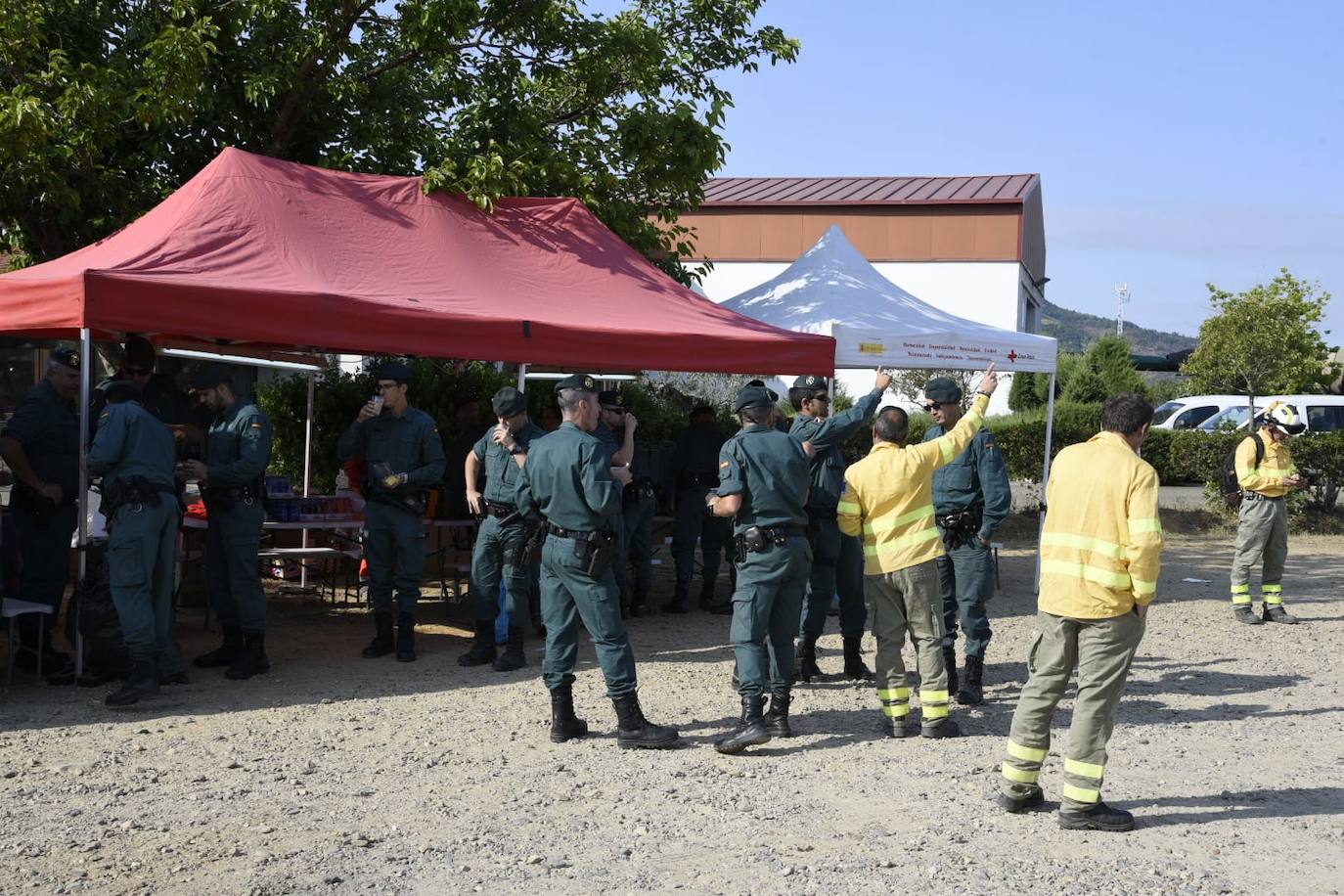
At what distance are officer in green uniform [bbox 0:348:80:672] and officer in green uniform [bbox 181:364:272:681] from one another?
2.47 feet

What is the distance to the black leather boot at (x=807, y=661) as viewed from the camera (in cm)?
784

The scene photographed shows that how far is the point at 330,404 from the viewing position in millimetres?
Result: 12859

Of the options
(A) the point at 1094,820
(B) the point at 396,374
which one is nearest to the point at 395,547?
(B) the point at 396,374

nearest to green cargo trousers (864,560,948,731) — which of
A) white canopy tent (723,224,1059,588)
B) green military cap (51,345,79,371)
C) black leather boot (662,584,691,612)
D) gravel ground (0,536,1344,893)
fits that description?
gravel ground (0,536,1344,893)

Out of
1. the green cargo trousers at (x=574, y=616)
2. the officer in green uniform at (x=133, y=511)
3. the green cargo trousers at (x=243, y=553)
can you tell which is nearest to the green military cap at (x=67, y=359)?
the officer in green uniform at (x=133, y=511)

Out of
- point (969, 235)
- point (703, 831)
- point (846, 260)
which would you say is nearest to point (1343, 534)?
point (846, 260)

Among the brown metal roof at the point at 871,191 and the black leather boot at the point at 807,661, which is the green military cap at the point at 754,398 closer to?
the black leather boot at the point at 807,661

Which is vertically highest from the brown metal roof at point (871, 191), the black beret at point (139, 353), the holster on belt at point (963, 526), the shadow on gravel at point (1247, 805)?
the brown metal roof at point (871, 191)

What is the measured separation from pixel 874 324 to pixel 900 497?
5.03 meters

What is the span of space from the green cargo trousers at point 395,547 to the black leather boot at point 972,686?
2.97m

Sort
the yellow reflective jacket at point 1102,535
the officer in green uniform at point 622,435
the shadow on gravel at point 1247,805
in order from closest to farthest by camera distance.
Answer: the yellow reflective jacket at point 1102,535
the shadow on gravel at point 1247,805
the officer in green uniform at point 622,435

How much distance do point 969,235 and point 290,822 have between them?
129 ft

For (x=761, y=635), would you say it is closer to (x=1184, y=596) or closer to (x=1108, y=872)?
(x=1108, y=872)

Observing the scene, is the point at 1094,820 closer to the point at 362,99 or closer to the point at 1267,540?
the point at 1267,540
